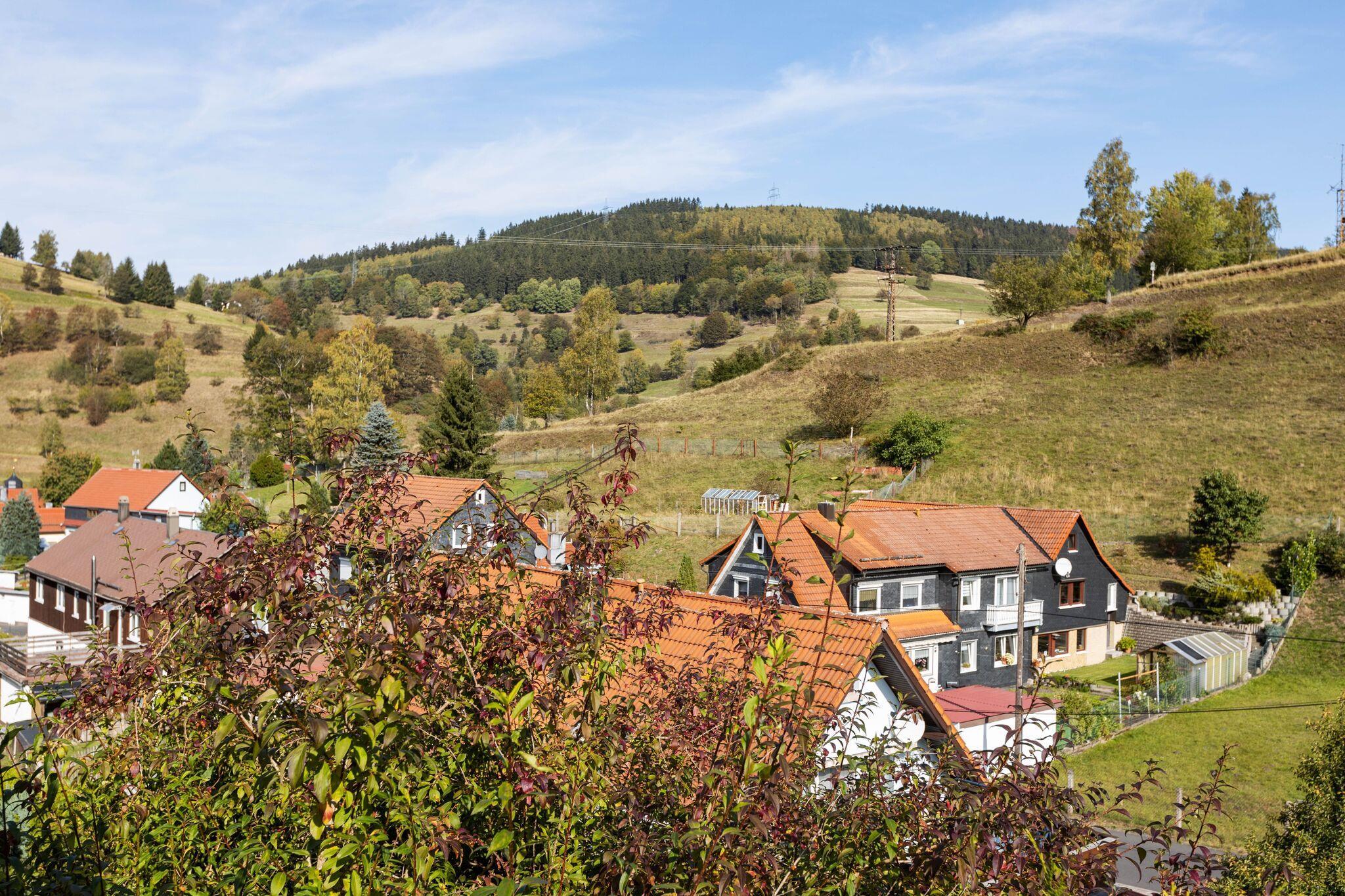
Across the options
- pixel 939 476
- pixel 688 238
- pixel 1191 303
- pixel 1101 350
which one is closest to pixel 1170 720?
pixel 939 476

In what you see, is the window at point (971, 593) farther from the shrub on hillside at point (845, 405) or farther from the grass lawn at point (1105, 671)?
the shrub on hillside at point (845, 405)

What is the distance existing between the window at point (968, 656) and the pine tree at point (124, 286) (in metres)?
113

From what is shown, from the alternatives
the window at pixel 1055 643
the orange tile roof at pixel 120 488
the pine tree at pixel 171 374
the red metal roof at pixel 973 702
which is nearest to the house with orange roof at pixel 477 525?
the red metal roof at pixel 973 702

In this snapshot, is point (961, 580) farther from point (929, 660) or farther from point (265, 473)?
point (265, 473)

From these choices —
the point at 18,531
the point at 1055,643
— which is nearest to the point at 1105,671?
the point at 1055,643

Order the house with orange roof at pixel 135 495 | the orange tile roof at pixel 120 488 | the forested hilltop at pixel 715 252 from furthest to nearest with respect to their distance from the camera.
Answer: the forested hilltop at pixel 715 252
the orange tile roof at pixel 120 488
the house with orange roof at pixel 135 495

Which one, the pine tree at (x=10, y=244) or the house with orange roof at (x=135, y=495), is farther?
the pine tree at (x=10, y=244)

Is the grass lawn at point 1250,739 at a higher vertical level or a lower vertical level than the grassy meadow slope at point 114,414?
lower

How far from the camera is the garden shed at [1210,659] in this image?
1046 inches

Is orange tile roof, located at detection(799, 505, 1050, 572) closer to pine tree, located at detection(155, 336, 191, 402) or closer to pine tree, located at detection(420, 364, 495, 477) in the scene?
pine tree, located at detection(420, 364, 495, 477)

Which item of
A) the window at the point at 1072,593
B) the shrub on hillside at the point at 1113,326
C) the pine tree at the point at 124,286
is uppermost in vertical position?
the pine tree at the point at 124,286

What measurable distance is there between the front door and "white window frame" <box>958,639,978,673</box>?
1688 mm

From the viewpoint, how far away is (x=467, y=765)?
374 centimetres

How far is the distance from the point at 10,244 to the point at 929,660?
477ft
